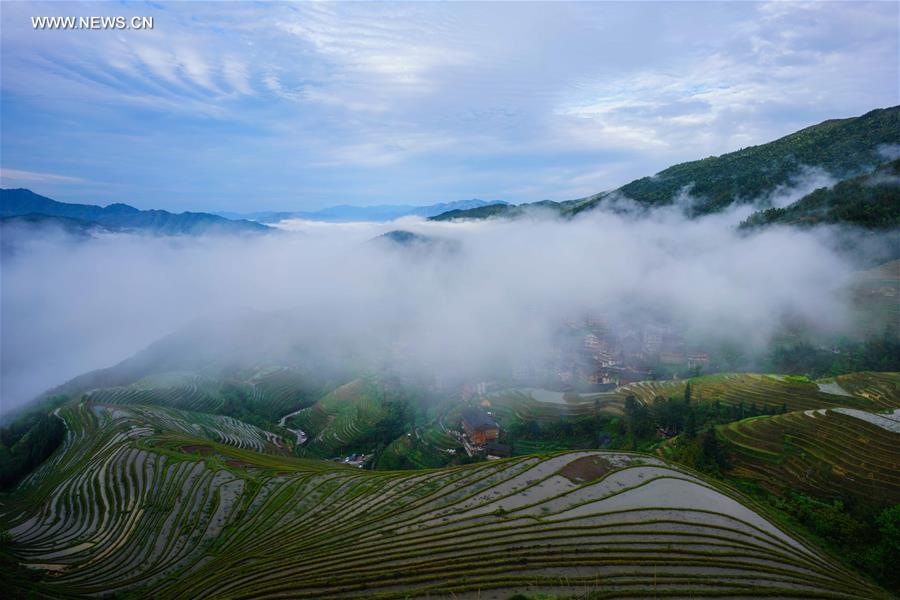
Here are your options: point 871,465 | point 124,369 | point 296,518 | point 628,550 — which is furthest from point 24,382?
point 871,465

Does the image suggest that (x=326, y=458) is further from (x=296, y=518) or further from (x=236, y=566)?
(x=236, y=566)

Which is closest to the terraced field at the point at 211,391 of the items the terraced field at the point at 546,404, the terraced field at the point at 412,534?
the terraced field at the point at 412,534

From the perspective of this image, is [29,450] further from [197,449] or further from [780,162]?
[780,162]

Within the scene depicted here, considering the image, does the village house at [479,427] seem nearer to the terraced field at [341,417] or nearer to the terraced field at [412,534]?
the terraced field at [341,417]

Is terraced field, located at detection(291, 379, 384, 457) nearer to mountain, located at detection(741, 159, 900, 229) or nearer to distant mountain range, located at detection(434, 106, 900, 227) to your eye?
mountain, located at detection(741, 159, 900, 229)

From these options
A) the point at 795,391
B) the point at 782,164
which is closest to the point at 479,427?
the point at 795,391
